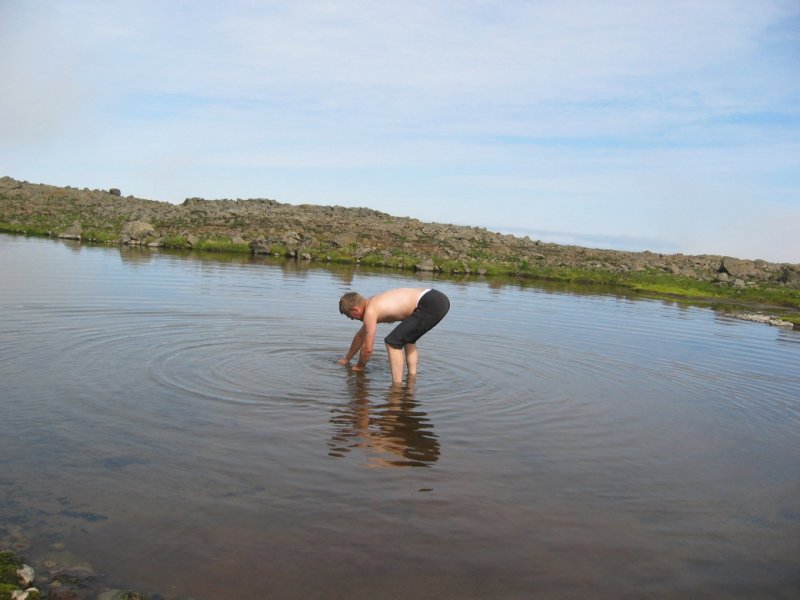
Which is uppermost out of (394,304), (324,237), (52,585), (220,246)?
(324,237)

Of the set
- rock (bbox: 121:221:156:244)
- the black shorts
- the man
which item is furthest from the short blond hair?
rock (bbox: 121:221:156:244)

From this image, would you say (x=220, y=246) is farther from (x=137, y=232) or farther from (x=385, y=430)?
(x=385, y=430)

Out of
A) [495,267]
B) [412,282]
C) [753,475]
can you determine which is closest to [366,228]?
[495,267]

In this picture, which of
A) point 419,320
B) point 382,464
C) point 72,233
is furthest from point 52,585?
point 72,233

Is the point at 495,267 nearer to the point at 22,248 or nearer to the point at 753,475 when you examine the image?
the point at 22,248

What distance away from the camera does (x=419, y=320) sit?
478 inches

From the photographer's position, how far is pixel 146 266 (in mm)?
30234

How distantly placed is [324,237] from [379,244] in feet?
13.8

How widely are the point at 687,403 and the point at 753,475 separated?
3.87 m

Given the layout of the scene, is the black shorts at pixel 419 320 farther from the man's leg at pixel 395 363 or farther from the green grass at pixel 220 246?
the green grass at pixel 220 246

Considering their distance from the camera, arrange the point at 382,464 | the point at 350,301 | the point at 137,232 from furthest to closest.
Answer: the point at 137,232, the point at 350,301, the point at 382,464

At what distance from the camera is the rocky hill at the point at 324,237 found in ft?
154

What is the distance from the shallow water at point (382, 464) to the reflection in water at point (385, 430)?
0.04 meters

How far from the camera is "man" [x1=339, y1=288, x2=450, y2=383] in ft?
38.6
